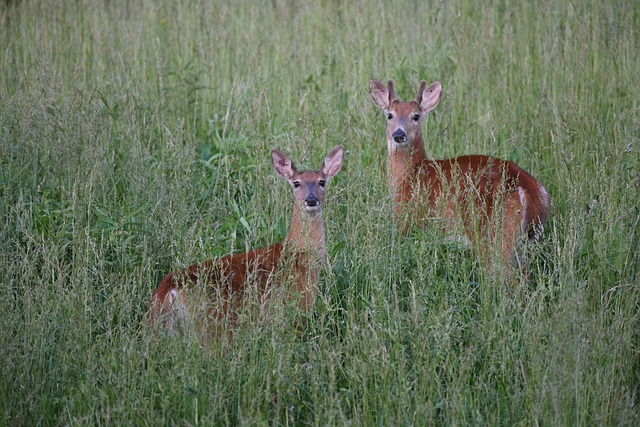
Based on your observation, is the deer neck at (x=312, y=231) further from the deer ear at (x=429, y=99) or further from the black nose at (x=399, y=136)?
the deer ear at (x=429, y=99)

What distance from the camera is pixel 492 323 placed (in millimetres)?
3670

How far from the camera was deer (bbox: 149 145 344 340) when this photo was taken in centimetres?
356

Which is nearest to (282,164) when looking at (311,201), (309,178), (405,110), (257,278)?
(309,178)

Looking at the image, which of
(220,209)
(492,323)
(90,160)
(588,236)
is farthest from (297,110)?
(492,323)

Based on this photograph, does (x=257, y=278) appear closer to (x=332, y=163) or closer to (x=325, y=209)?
(x=325, y=209)

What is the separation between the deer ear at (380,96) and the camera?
578 cm

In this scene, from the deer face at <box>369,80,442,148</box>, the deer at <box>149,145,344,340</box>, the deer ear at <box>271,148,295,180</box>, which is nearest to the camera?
the deer at <box>149,145,344,340</box>

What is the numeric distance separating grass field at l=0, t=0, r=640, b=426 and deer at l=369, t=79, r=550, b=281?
0.15 m

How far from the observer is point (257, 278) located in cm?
408

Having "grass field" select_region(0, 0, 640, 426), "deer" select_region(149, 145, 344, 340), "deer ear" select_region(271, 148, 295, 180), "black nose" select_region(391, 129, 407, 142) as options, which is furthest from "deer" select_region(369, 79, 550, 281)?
"deer ear" select_region(271, 148, 295, 180)

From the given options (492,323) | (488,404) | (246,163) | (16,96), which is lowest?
(488,404)

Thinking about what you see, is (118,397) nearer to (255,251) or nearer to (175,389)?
(175,389)

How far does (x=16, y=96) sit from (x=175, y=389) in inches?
110

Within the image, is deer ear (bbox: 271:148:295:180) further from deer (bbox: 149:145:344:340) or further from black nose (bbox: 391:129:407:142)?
black nose (bbox: 391:129:407:142)
